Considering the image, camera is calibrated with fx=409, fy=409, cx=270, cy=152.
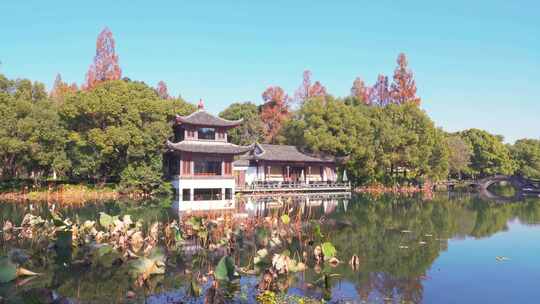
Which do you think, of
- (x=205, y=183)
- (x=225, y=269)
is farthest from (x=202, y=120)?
(x=225, y=269)

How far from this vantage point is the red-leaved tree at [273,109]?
56.2m

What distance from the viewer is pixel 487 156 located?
192 ft

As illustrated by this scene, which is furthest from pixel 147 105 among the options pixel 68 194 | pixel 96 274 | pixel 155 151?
pixel 96 274

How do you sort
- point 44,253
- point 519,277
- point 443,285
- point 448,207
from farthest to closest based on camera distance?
point 448,207, point 44,253, point 519,277, point 443,285

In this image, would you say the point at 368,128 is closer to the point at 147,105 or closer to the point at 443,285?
the point at 147,105

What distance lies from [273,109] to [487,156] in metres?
31.3

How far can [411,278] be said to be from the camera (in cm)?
1100

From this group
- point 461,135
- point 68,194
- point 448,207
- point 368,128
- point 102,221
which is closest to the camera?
point 102,221

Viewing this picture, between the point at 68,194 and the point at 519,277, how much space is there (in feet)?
96.8

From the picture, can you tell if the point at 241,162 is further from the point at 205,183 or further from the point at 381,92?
the point at 381,92

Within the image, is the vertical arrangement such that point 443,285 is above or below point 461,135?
below

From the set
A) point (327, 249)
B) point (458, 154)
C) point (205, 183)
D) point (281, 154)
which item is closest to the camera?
point (327, 249)

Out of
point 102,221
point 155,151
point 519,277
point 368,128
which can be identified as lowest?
point 519,277

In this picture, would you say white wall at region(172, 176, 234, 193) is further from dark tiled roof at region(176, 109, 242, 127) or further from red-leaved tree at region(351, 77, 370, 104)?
red-leaved tree at region(351, 77, 370, 104)
